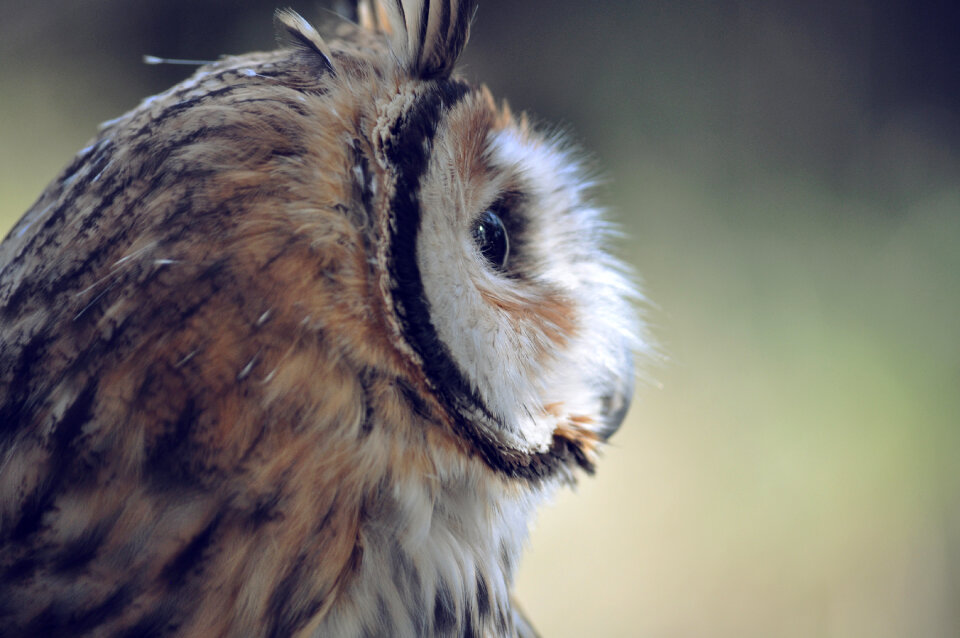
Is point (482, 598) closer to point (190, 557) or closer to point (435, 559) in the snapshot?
point (435, 559)

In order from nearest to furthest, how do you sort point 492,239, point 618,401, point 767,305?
point 492,239
point 618,401
point 767,305

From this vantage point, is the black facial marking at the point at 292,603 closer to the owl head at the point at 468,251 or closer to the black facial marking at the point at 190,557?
the black facial marking at the point at 190,557

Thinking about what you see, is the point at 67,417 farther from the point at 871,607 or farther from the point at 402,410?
the point at 871,607

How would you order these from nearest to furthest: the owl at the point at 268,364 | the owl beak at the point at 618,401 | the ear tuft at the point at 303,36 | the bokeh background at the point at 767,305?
the owl at the point at 268,364, the ear tuft at the point at 303,36, the owl beak at the point at 618,401, the bokeh background at the point at 767,305

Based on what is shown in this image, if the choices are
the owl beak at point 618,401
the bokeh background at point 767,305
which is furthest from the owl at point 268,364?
the bokeh background at point 767,305

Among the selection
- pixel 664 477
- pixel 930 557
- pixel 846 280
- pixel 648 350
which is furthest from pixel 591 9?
pixel 930 557

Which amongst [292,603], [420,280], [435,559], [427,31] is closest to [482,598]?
[435,559]
